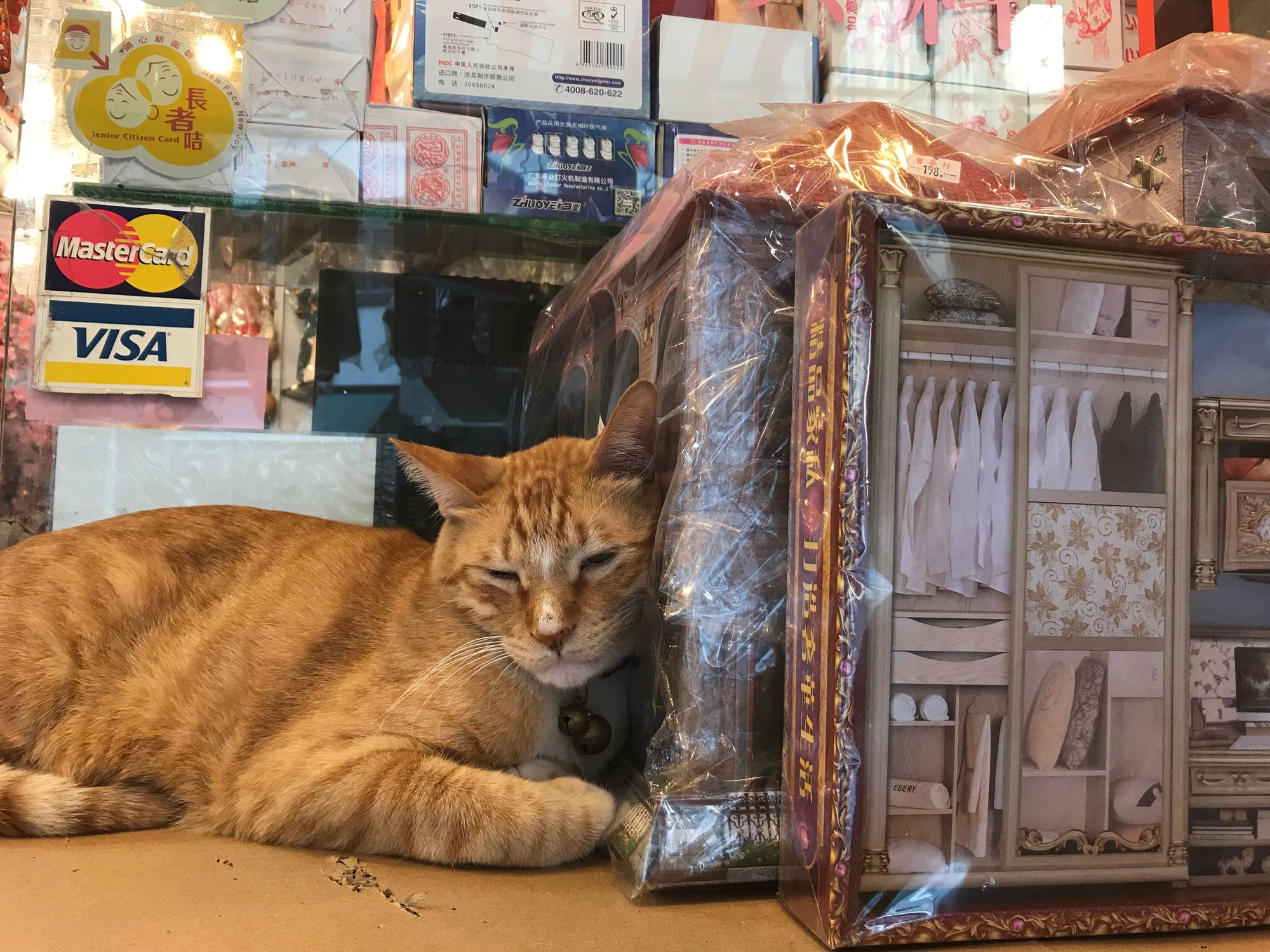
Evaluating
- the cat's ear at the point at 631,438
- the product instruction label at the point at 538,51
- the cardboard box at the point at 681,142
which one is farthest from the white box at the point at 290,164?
the cat's ear at the point at 631,438

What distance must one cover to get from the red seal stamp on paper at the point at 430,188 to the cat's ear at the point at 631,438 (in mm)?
767

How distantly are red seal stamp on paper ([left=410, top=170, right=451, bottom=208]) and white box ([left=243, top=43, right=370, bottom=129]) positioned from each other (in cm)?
15

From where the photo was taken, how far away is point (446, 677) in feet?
4.23

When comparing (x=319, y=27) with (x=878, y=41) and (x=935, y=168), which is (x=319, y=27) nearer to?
(x=878, y=41)

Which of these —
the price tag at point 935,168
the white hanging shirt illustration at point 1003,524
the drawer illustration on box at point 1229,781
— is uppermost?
the price tag at point 935,168

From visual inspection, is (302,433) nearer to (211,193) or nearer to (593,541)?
(211,193)

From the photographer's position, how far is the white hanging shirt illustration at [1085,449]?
93cm

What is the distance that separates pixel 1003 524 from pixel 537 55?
138 centimetres

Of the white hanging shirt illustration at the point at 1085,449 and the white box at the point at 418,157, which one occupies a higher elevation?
the white box at the point at 418,157

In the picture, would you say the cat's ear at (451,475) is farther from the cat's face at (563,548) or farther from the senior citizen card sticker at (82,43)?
the senior citizen card sticker at (82,43)

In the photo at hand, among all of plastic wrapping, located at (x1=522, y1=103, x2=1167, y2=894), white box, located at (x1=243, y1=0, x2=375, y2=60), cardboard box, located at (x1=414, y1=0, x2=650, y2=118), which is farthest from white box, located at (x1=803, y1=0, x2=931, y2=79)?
white box, located at (x1=243, y1=0, x2=375, y2=60)

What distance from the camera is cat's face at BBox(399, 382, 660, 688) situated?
1.20 m

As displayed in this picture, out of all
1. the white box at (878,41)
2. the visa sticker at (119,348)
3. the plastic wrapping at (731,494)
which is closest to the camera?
the plastic wrapping at (731,494)

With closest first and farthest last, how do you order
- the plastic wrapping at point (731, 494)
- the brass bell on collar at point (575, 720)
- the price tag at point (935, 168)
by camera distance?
the plastic wrapping at point (731, 494) → the price tag at point (935, 168) → the brass bell on collar at point (575, 720)
